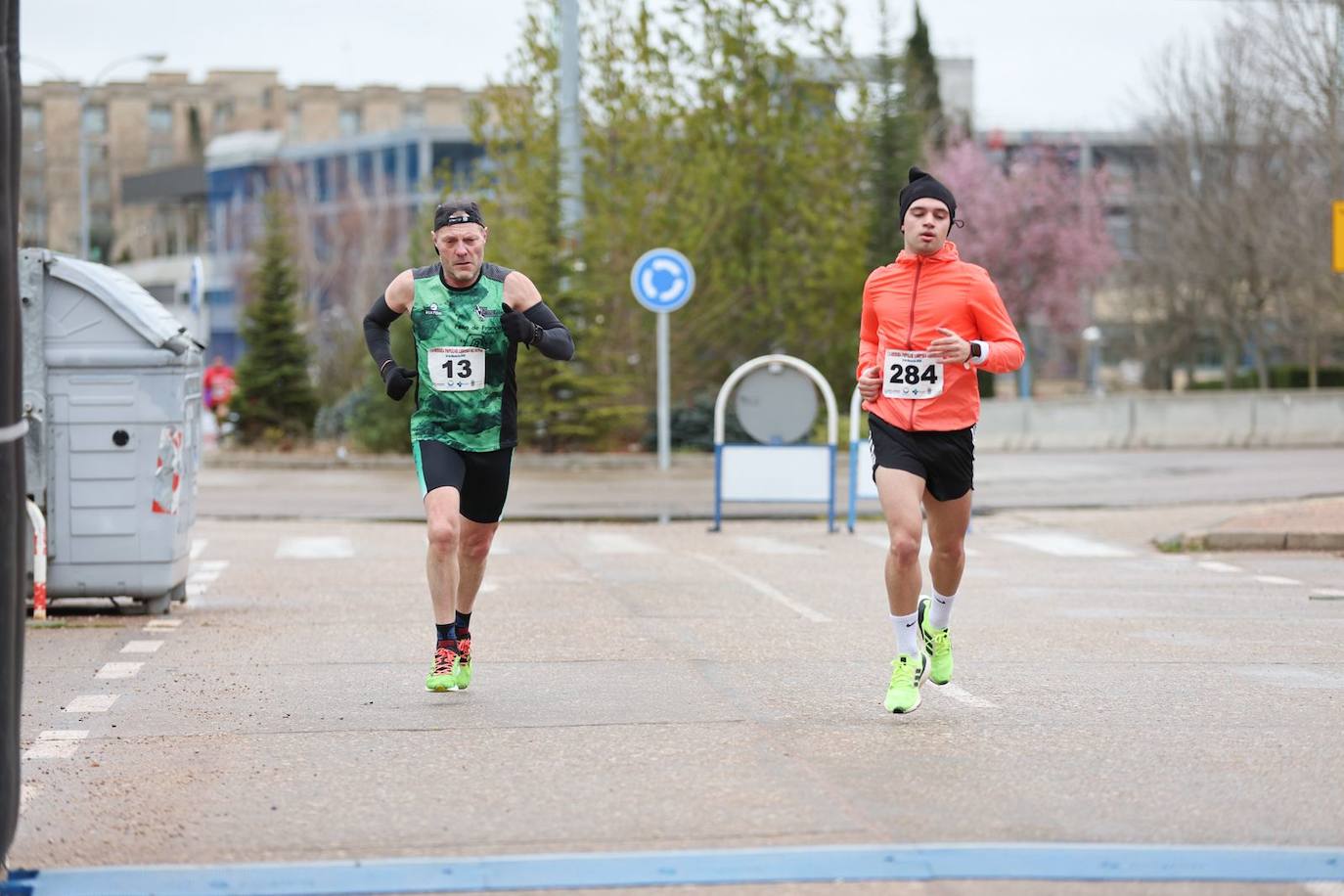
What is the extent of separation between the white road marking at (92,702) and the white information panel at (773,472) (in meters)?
10.4

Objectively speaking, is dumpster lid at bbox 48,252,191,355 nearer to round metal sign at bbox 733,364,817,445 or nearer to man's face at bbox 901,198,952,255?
man's face at bbox 901,198,952,255

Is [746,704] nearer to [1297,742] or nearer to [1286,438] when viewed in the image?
[1297,742]

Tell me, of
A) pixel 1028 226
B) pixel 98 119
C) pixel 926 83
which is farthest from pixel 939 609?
pixel 98 119

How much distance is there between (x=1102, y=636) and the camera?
10617 millimetres

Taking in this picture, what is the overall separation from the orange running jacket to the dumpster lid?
16.1 feet

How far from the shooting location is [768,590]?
1328 cm

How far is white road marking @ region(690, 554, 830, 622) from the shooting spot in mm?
11742

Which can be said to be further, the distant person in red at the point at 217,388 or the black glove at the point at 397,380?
the distant person in red at the point at 217,388

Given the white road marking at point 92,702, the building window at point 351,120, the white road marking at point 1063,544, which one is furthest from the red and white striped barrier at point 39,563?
the building window at point 351,120

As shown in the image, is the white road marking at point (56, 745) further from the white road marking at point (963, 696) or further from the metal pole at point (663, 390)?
the metal pole at point (663, 390)

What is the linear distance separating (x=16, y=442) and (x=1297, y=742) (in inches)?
172

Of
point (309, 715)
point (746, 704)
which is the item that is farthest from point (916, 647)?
point (309, 715)

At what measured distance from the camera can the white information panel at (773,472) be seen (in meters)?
18.7

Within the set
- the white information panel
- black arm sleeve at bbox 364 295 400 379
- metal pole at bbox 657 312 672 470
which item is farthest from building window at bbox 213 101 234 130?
black arm sleeve at bbox 364 295 400 379
